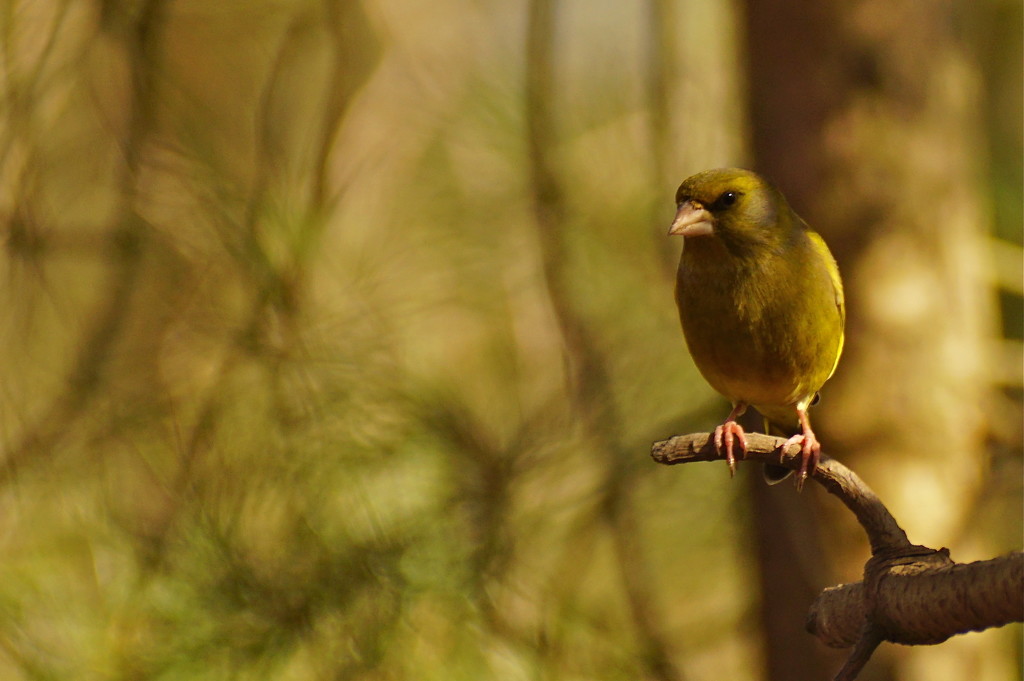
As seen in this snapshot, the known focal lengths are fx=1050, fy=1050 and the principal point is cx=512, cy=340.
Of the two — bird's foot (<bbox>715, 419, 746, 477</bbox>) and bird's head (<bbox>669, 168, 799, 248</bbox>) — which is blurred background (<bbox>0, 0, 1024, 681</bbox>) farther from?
bird's foot (<bbox>715, 419, 746, 477</bbox>)

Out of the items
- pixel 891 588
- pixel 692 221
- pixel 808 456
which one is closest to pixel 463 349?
pixel 692 221

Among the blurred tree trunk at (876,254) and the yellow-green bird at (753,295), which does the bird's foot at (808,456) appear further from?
the blurred tree trunk at (876,254)

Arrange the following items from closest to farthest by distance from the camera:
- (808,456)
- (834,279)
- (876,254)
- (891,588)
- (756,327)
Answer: (891,588)
(808,456)
(756,327)
(834,279)
(876,254)

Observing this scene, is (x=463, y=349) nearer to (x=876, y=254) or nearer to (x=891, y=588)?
(x=876, y=254)

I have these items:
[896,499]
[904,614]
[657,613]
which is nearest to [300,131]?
[657,613]

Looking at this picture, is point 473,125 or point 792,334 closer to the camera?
point 792,334

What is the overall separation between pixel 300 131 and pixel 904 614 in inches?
122

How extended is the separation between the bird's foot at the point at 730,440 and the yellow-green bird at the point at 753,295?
0.02 meters

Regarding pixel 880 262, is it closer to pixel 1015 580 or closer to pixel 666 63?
pixel 666 63

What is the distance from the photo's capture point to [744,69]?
2.71 metres

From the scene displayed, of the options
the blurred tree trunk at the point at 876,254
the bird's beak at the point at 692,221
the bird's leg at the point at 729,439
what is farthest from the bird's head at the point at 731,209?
the blurred tree trunk at the point at 876,254

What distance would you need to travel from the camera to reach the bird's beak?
56.1 inches

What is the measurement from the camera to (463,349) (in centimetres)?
392

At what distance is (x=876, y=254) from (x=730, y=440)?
4.12 feet
